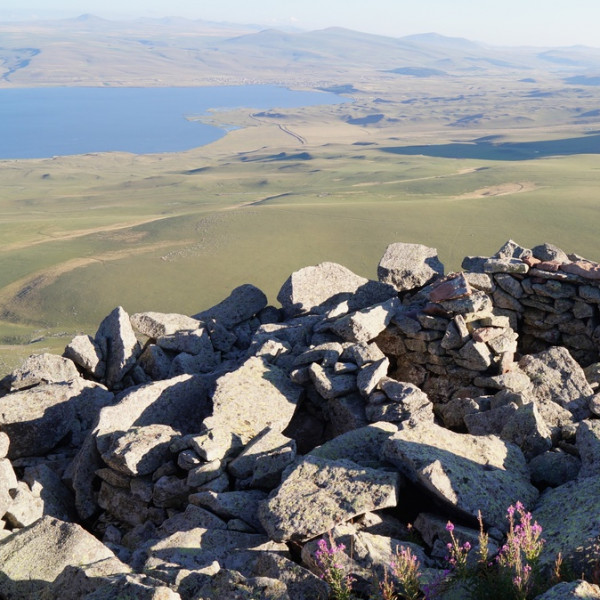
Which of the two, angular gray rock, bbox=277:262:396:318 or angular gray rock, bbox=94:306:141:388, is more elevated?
angular gray rock, bbox=277:262:396:318

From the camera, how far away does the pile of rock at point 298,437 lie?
7.72 meters

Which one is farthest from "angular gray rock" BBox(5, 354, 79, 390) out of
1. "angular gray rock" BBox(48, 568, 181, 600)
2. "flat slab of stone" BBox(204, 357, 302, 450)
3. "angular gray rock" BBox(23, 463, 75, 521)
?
"angular gray rock" BBox(48, 568, 181, 600)

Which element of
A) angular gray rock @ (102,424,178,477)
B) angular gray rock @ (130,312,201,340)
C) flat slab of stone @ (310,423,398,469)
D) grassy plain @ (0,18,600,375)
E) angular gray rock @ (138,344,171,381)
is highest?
flat slab of stone @ (310,423,398,469)

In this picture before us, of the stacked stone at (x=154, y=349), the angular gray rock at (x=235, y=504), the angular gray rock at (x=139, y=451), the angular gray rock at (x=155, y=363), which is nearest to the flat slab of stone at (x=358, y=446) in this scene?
the angular gray rock at (x=235, y=504)

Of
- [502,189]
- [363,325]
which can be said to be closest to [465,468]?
[363,325]

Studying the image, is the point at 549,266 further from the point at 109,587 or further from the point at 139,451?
the point at 109,587

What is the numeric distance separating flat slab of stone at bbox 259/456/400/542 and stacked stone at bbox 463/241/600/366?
27.5 feet

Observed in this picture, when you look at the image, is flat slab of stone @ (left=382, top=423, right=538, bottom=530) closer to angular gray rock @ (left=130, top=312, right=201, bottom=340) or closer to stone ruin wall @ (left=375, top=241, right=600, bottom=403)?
stone ruin wall @ (left=375, top=241, right=600, bottom=403)

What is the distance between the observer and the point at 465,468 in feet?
28.2

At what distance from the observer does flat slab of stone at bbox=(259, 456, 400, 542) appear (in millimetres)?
7777

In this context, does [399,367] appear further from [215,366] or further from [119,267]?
[119,267]

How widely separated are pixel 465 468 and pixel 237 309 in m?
10.8

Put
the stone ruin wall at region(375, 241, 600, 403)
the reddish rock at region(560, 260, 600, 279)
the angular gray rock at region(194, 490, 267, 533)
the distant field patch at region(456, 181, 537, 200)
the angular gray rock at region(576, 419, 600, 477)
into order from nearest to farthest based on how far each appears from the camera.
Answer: the angular gray rock at region(576, 419, 600, 477)
the angular gray rock at region(194, 490, 267, 533)
the stone ruin wall at region(375, 241, 600, 403)
the reddish rock at region(560, 260, 600, 279)
the distant field patch at region(456, 181, 537, 200)

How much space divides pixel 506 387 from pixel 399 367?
2620 mm
